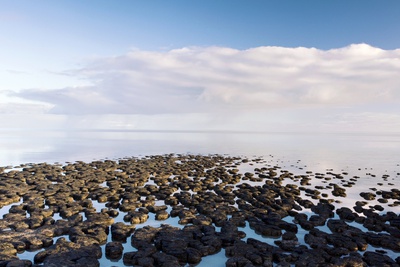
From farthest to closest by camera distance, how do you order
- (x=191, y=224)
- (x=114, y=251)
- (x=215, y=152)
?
(x=215, y=152)
(x=191, y=224)
(x=114, y=251)

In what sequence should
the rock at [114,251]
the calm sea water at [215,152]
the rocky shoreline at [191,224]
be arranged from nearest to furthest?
the rocky shoreline at [191,224] < the rock at [114,251] < the calm sea water at [215,152]

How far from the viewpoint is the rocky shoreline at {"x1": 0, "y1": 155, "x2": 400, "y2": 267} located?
13.8m

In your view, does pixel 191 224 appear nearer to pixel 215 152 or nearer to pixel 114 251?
pixel 114 251

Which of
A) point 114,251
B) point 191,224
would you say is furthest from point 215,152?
point 114,251

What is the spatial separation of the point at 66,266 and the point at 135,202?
36.5 ft

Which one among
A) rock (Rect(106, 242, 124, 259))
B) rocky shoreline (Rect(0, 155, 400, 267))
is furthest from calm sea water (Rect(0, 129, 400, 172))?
rock (Rect(106, 242, 124, 259))

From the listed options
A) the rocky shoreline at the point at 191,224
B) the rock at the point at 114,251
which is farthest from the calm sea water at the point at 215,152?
the rock at the point at 114,251

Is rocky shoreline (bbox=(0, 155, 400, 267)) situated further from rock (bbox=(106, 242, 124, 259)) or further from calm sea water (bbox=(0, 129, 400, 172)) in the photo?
calm sea water (bbox=(0, 129, 400, 172))

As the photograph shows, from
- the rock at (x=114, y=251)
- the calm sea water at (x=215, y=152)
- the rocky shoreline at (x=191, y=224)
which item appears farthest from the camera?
the calm sea water at (x=215, y=152)

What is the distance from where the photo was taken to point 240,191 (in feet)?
91.6

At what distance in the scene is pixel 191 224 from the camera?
18.8 meters

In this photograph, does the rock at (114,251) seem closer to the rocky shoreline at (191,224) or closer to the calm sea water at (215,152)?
the rocky shoreline at (191,224)

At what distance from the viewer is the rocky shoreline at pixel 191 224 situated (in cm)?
1380

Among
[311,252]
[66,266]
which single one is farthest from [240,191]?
[66,266]
